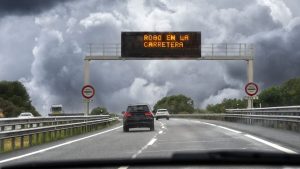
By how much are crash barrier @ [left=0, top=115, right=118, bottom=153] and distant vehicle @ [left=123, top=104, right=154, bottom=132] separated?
2.25 meters

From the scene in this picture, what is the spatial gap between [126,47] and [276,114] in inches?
566

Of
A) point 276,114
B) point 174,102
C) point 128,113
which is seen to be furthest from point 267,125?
point 174,102

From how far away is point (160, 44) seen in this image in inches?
1619

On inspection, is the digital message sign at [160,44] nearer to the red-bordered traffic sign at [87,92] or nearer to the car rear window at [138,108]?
the red-bordered traffic sign at [87,92]

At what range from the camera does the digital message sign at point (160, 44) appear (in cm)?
4112

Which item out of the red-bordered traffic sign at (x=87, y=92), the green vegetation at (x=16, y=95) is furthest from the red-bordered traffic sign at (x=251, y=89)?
the green vegetation at (x=16, y=95)

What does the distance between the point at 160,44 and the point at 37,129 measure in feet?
69.9

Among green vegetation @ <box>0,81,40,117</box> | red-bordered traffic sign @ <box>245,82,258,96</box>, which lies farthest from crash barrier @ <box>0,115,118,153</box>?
green vegetation @ <box>0,81,40,117</box>

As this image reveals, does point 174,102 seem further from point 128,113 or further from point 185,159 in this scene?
point 185,159

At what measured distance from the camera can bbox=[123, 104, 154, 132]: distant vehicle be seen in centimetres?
3084

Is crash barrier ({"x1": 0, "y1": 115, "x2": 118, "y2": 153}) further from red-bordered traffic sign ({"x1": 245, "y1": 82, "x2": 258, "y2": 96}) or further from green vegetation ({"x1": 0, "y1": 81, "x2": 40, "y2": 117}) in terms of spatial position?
green vegetation ({"x1": 0, "y1": 81, "x2": 40, "y2": 117})

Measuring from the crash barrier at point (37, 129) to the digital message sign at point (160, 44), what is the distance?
7809mm

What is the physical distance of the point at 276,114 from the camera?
98.1ft

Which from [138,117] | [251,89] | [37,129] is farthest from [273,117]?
[37,129]
